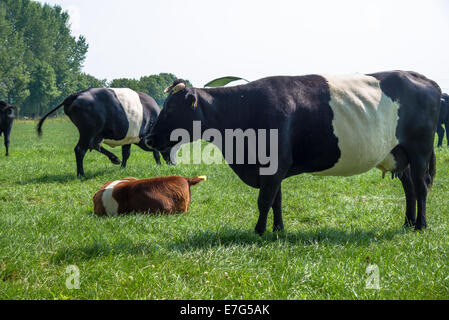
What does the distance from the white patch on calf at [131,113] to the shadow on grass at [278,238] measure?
5.13m

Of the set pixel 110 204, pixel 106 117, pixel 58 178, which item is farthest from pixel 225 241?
pixel 106 117

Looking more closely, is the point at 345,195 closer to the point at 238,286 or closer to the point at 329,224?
the point at 329,224

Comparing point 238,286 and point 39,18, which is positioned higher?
point 39,18

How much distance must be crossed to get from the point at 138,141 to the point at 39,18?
2802 inches

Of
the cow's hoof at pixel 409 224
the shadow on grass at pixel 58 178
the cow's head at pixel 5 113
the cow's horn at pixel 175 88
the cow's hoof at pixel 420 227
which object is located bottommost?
the shadow on grass at pixel 58 178

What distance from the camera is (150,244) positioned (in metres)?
3.63

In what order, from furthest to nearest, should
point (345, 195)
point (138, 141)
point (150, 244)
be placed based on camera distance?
1. point (138, 141)
2. point (345, 195)
3. point (150, 244)

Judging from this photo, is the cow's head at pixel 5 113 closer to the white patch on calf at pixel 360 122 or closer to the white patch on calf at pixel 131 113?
the white patch on calf at pixel 131 113

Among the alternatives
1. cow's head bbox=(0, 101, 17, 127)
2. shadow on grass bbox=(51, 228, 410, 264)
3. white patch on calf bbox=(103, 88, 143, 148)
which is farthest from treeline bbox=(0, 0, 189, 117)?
shadow on grass bbox=(51, 228, 410, 264)

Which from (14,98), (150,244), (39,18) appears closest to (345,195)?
(150,244)

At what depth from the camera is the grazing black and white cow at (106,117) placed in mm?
7973

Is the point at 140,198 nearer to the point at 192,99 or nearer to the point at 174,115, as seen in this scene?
the point at 174,115

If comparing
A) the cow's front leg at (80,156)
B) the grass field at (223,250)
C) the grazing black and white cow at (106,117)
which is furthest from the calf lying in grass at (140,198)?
the cow's front leg at (80,156)

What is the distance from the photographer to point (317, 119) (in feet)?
13.1
